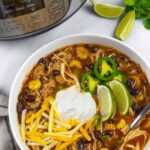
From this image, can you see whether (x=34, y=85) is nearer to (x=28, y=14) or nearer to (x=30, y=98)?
(x=30, y=98)

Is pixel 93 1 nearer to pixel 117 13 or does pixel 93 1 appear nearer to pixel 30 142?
pixel 117 13

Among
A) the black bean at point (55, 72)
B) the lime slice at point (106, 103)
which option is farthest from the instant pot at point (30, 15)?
the lime slice at point (106, 103)

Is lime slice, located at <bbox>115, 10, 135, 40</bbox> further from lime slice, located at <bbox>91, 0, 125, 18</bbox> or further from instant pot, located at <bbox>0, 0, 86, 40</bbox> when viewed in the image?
instant pot, located at <bbox>0, 0, 86, 40</bbox>

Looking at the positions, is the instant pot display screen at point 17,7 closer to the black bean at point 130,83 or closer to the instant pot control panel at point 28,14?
the instant pot control panel at point 28,14

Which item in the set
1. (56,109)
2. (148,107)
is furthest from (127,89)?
(56,109)

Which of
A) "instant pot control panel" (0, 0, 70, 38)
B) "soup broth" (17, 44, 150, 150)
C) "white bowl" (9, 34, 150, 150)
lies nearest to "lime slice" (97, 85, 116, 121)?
"soup broth" (17, 44, 150, 150)

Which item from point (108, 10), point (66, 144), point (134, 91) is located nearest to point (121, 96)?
point (134, 91)
